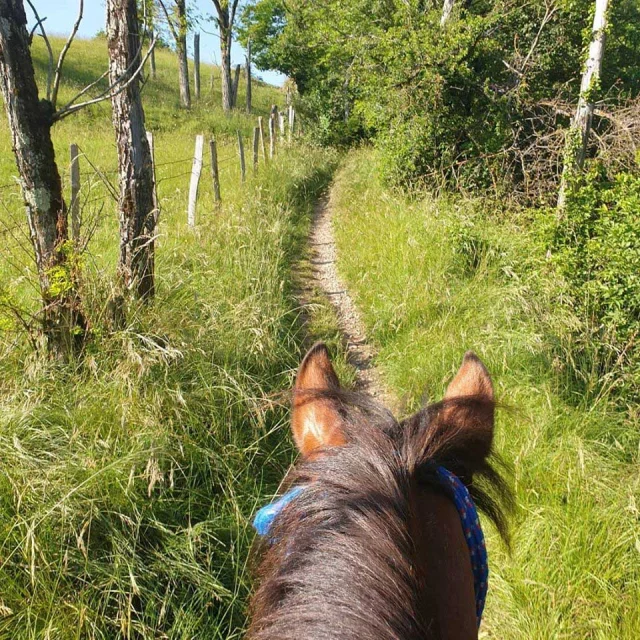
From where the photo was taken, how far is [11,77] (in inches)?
86.4

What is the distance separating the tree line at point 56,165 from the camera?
2.23 m

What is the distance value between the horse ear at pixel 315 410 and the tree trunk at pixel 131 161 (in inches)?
77.1

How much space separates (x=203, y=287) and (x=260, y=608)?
10.9 ft

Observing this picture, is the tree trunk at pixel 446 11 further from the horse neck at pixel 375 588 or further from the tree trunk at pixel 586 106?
the horse neck at pixel 375 588

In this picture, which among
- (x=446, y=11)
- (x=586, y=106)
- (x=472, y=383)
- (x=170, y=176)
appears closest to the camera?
(x=472, y=383)

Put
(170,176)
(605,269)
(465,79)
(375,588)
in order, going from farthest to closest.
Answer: (170,176)
(465,79)
(605,269)
(375,588)

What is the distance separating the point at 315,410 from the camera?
126 centimetres

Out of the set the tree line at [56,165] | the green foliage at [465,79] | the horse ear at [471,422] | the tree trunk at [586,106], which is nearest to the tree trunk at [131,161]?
the tree line at [56,165]

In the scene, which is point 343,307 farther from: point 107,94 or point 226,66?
point 226,66

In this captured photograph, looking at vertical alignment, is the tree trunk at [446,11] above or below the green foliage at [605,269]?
above

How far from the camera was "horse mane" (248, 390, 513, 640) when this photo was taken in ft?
2.30

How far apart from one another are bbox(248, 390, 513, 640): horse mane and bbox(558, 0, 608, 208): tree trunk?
5082 mm

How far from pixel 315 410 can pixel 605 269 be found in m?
3.49

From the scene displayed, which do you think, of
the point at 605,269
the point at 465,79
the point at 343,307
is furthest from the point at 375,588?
the point at 465,79
